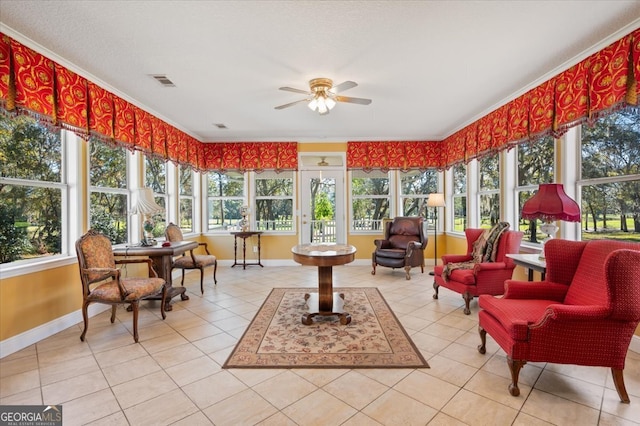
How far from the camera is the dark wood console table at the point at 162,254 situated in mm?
3316

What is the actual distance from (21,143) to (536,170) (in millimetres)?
5592

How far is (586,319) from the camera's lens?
179 cm

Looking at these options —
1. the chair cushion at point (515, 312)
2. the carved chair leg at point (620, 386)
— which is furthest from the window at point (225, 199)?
the carved chair leg at point (620, 386)

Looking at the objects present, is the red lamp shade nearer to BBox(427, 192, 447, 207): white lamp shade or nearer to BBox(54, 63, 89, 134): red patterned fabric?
BBox(427, 192, 447, 207): white lamp shade

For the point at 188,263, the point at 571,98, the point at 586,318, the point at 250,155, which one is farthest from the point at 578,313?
the point at 250,155

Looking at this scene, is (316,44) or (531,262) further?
(531,262)

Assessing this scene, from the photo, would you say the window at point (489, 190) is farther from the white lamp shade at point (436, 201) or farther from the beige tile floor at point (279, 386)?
the beige tile floor at point (279, 386)

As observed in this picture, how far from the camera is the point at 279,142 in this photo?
6.01 metres

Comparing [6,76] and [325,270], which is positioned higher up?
[6,76]

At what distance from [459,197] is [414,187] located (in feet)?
2.94

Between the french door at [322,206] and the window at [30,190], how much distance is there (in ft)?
12.6

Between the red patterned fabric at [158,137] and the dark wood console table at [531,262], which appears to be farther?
the red patterned fabric at [158,137]

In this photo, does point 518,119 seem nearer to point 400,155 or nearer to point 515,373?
point 400,155

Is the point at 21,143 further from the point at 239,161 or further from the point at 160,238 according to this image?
the point at 239,161
